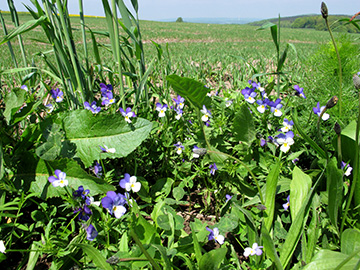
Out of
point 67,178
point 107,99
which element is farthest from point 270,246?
point 107,99

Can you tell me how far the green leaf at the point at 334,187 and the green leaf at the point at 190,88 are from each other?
0.75 metres

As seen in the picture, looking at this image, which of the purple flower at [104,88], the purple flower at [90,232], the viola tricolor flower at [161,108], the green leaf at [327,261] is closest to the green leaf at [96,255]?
the purple flower at [90,232]

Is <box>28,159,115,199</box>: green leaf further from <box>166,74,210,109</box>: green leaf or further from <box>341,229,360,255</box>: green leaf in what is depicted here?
<box>341,229,360,255</box>: green leaf

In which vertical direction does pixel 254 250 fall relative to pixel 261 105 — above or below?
below

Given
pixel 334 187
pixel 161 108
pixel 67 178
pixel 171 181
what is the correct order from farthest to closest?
pixel 161 108 < pixel 171 181 < pixel 67 178 < pixel 334 187

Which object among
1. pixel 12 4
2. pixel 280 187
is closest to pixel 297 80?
pixel 280 187

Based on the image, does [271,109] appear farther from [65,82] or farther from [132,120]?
[65,82]

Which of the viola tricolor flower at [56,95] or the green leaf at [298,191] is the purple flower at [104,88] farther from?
the green leaf at [298,191]

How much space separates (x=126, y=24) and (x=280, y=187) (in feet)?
4.23

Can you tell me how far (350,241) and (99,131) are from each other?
1345 millimetres

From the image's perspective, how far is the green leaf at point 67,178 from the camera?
1.27 meters

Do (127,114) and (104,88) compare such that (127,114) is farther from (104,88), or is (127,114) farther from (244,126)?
(244,126)

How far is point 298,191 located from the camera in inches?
49.7

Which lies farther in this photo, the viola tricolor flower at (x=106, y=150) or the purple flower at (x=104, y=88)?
the purple flower at (x=104, y=88)
